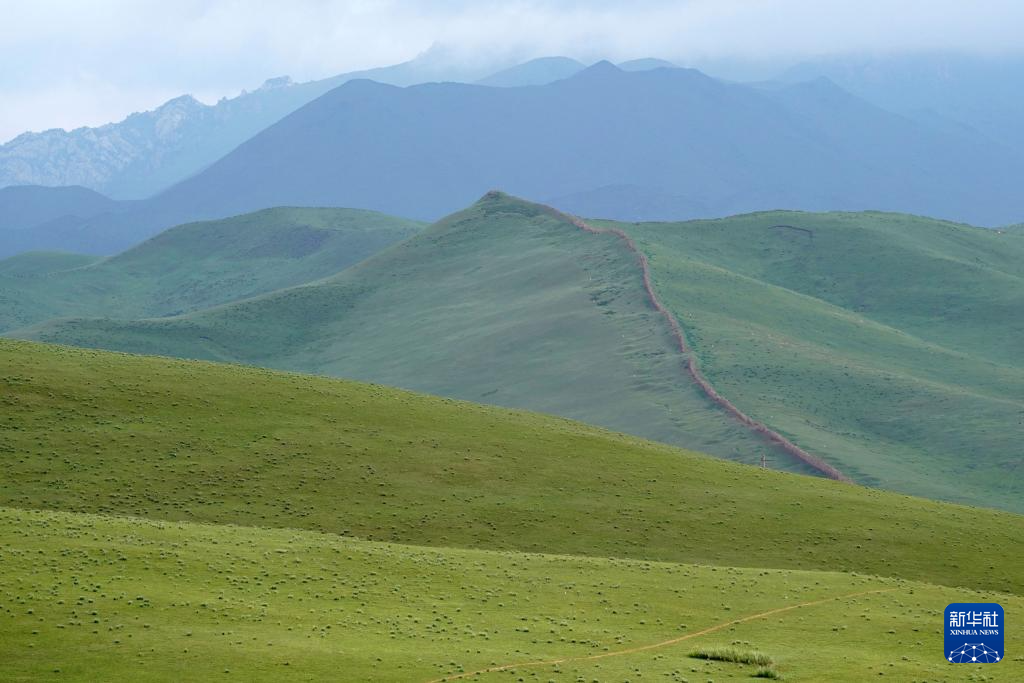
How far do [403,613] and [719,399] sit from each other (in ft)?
262

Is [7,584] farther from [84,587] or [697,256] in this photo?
[697,256]

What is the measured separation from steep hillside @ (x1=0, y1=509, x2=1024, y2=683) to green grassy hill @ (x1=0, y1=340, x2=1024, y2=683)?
0.14 metres

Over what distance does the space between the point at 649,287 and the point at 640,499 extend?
92.2 meters

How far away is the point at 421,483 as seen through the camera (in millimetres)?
68062

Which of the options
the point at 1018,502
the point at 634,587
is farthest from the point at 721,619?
the point at 1018,502

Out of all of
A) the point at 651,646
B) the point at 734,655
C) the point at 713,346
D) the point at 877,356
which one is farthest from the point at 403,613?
the point at 877,356

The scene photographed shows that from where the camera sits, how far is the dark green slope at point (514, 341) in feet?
415

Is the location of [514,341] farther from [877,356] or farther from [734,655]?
[734,655]

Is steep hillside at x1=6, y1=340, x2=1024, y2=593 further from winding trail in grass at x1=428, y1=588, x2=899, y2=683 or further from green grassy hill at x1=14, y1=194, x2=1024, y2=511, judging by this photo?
green grassy hill at x1=14, y1=194, x2=1024, y2=511

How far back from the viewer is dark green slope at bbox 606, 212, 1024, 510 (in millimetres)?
115125

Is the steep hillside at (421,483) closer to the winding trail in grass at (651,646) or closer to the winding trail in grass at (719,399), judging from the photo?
the winding trail in grass at (651,646)

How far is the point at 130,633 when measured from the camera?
40.7m

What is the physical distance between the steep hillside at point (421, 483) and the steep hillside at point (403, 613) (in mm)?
5660

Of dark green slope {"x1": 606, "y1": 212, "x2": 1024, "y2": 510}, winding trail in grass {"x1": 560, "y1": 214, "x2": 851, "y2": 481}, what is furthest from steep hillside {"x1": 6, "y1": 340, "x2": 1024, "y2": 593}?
dark green slope {"x1": 606, "y1": 212, "x2": 1024, "y2": 510}
